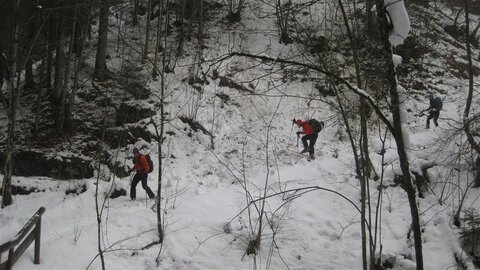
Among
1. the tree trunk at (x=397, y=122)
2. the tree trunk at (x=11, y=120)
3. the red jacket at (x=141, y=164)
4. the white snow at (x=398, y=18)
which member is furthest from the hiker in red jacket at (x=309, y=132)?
the white snow at (x=398, y=18)

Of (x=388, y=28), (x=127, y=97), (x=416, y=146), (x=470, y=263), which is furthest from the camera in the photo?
(x=127, y=97)

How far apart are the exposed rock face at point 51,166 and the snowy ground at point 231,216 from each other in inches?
18.4

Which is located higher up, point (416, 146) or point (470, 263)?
point (416, 146)

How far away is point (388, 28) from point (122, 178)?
886cm

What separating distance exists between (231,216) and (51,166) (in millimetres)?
5519

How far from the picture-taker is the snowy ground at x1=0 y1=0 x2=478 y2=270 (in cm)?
802

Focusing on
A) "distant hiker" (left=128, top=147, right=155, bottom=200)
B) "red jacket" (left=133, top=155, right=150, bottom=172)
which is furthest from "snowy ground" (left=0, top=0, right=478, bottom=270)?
"red jacket" (left=133, top=155, right=150, bottom=172)

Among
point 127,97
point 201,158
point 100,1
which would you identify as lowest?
point 201,158

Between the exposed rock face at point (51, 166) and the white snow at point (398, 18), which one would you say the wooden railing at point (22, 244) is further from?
the white snow at point (398, 18)

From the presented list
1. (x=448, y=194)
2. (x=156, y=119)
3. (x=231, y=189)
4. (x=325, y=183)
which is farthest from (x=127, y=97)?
(x=448, y=194)

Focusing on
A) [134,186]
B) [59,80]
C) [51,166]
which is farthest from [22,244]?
[59,80]

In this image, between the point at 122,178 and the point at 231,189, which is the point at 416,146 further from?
the point at 122,178

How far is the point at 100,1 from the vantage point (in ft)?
44.2

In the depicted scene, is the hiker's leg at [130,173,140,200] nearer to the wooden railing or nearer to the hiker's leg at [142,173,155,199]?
the hiker's leg at [142,173,155,199]
